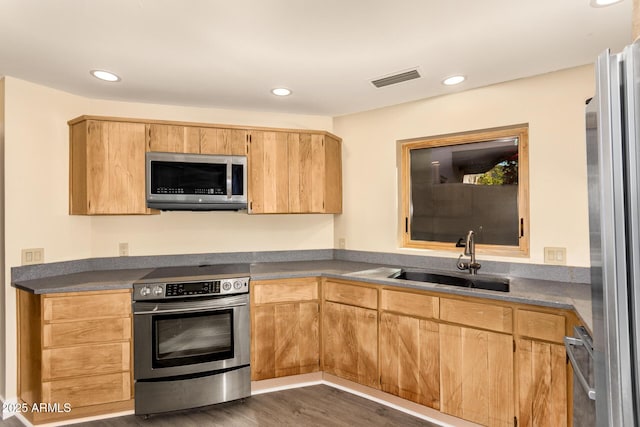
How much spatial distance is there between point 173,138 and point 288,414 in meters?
2.36

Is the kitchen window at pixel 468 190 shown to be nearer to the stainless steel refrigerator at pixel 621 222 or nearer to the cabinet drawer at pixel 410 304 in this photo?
the cabinet drawer at pixel 410 304

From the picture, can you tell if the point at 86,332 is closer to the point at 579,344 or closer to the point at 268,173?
the point at 268,173

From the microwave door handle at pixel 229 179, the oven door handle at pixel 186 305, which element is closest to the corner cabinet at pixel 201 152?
the microwave door handle at pixel 229 179

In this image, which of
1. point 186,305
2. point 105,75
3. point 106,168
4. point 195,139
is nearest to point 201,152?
point 195,139

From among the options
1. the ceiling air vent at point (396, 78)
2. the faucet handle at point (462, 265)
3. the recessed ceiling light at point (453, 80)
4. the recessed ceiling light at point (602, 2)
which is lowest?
the faucet handle at point (462, 265)

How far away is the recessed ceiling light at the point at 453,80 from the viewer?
2499 millimetres

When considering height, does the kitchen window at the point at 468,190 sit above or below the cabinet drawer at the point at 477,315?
above

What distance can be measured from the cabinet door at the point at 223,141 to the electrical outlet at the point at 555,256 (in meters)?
2.53

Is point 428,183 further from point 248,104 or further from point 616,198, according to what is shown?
point 616,198

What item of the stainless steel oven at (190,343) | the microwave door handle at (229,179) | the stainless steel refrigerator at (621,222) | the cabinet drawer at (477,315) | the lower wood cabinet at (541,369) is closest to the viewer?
the stainless steel refrigerator at (621,222)

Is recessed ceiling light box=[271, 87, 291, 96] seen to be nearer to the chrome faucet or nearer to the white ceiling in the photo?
the white ceiling

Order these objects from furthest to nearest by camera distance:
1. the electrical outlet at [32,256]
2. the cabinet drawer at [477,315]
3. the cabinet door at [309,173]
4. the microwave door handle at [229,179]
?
the cabinet door at [309,173]
the microwave door handle at [229,179]
the electrical outlet at [32,256]
the cabinet drawer at [477,315]

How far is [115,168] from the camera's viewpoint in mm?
2740

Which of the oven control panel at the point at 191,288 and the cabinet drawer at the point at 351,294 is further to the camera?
the cabinet drawer at the point at 351,294
